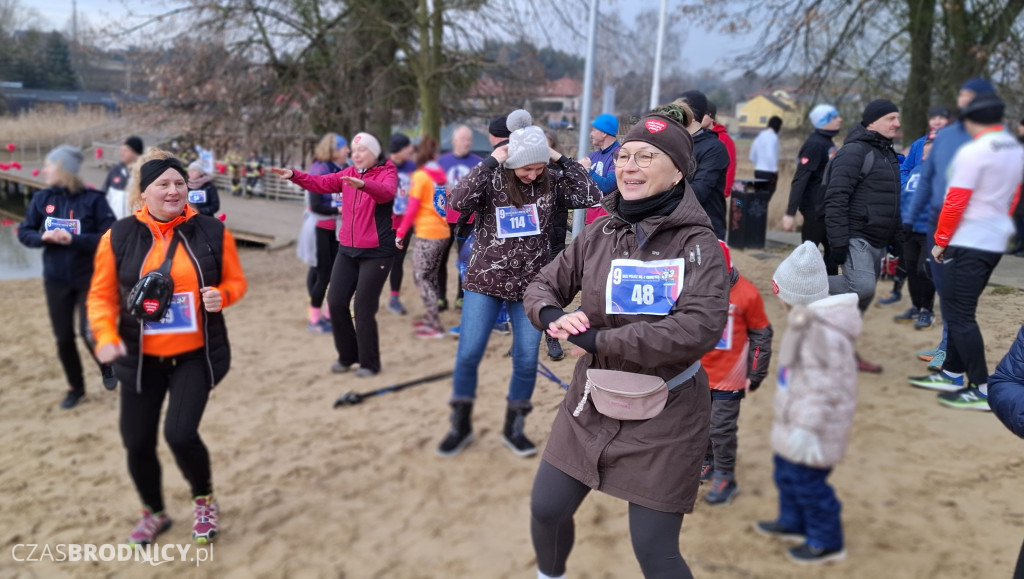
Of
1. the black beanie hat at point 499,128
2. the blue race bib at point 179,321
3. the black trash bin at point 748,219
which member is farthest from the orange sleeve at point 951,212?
the blue race bib at point 179,321

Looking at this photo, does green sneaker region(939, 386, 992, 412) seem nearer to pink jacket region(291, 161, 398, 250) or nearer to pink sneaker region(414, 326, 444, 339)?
pink jacket region(291, 161, 398, 250)

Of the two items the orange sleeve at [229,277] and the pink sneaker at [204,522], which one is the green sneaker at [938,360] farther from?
the pink sneaker at [204,522]

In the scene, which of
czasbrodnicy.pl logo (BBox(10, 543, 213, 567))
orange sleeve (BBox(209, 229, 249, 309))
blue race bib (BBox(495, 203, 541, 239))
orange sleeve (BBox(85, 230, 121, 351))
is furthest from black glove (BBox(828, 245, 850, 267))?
czasbrodnicy.pl logo (BBox(10, 543, 213, 567))

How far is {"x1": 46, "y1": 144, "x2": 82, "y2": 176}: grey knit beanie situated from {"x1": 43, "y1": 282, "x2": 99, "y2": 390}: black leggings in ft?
6.72

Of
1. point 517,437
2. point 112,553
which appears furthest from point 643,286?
point 112,553

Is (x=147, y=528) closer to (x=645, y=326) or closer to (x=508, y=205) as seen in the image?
(x=508, y=205)

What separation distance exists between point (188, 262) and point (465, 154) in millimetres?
2946

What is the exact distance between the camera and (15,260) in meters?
11.6

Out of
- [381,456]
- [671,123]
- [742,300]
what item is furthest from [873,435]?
[381,456]

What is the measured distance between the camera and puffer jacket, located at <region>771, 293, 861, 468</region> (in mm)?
1074

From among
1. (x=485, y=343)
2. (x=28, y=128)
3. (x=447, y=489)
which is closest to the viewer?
(x=485, y=343)

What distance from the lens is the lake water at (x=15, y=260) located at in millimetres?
10734

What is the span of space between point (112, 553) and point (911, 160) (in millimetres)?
4180

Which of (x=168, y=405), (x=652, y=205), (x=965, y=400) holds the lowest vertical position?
(x=168, y=405)
